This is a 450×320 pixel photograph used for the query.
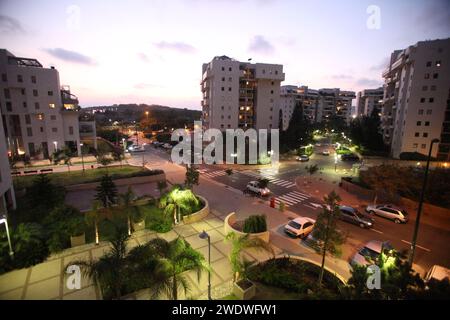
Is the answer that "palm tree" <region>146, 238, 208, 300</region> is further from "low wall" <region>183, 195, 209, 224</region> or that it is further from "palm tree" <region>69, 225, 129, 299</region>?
"low wall" <region>183, 195, 209, 224</region>

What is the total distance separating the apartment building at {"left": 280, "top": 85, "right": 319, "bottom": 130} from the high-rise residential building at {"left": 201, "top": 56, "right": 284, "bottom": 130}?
1890 inches


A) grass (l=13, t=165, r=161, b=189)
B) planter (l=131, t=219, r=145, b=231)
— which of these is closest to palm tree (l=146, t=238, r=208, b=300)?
planter (l=131, t=219, r=145, b=231)

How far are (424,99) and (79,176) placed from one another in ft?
198

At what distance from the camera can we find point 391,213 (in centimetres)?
1906

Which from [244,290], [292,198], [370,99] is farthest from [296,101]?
[244,290]

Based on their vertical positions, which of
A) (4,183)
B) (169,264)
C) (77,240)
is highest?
(4,183)

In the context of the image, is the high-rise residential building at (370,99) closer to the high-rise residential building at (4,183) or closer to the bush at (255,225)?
the bush at (255,225)

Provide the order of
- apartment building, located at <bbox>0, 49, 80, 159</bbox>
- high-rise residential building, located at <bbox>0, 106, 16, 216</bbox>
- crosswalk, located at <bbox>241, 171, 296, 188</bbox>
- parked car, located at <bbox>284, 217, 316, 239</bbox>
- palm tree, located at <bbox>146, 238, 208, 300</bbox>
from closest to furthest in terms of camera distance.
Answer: palm tree, located at <bbox>146, 238, 208, 300</bbox>
parked car, located at <bbox>284, 217, 316, 239</bbox>
high-rise residential building, located at <bbox>0, 106, 16, 216</bbox>
crosswalk, located at <bbox>241, 171, 296, 188</bbox>
apartment building, located at <bbox>0, 49, 80, 159</bbox>

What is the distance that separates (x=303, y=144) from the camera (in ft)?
184

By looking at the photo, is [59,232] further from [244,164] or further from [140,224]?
[244,164]

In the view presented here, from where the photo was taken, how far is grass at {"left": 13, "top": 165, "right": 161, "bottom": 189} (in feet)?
89.1

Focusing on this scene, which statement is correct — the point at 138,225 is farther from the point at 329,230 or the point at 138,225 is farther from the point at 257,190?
the point at 257,190

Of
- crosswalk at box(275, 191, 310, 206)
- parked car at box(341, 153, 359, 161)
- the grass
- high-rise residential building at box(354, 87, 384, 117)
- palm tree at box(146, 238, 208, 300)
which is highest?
high-rise residential building at box(354, 87, 384, 117)
